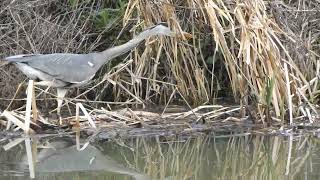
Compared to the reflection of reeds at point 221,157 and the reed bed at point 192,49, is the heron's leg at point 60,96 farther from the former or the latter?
the reflection of reeds at point 221,157

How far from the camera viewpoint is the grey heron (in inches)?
226

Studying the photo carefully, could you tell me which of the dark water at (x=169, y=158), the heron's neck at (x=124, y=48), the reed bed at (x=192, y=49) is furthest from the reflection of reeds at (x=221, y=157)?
the heron's neck at (x=124, y=48)

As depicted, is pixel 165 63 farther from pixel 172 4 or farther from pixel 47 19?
pixel 47 19

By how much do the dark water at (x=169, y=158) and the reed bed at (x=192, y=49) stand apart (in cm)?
56

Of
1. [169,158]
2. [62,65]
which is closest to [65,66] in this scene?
[62,65]

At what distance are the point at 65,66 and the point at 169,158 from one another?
4.94ft

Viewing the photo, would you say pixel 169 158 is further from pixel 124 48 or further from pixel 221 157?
pixel 124 48

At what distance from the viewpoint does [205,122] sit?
5.66m

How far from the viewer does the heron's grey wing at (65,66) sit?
5.74 meters

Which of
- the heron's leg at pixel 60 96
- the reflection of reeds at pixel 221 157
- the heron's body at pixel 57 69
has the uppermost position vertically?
the heron's body at pixel 57 69

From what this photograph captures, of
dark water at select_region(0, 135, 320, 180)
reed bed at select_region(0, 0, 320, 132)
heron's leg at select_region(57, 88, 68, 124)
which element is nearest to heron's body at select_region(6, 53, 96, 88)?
heron's leg at select_region(57, 88, 68, 124)

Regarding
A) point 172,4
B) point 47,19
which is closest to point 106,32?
point 47,19

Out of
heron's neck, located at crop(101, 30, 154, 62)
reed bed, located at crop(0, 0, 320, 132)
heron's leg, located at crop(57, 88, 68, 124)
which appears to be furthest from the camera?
heron's neck, located at crop(101, 30, 154, 62)

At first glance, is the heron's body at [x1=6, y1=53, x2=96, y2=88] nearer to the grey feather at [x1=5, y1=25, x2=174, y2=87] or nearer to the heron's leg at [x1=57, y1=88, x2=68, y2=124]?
the grey feather at [x1=5, y1=25, x2=174, y2=87]
